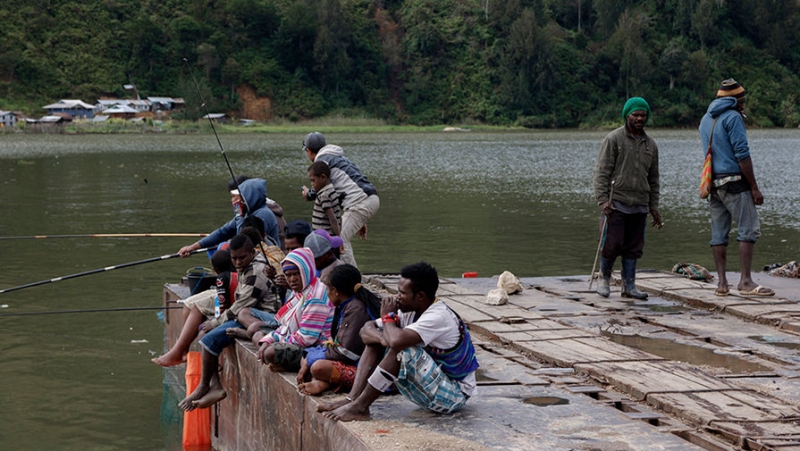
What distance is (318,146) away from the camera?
8.76 metres

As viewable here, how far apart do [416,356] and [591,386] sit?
54.8 inches

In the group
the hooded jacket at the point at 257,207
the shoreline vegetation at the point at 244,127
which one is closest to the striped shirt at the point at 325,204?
the hooded jacket at the point at 257,207

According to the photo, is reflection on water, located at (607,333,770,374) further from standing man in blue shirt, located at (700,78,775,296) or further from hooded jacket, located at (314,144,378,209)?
hooded jacket, located at (314,144,378,209)

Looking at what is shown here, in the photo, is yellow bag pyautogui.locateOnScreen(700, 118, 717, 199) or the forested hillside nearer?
yellow bag pyautogui.locateOnScreen(700, 118, 717, 199)

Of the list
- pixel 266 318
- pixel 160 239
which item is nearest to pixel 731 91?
pixel 266 318

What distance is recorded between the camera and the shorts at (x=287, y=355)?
559 cm

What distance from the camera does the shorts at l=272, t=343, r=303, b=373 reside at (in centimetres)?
559

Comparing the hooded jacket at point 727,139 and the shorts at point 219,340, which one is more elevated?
the hooded jacket at point 727,139

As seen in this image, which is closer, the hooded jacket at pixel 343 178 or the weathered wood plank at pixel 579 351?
the weathered wood plank at pixel 579 351

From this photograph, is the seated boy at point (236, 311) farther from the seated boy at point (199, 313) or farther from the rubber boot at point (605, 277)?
the rubber boot at point (605, 277)

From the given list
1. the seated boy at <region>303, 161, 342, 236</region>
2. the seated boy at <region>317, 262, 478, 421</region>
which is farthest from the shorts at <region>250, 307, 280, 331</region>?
Result: the seated boy at <region>303, 161, 342, 236</region>

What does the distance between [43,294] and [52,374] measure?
13.4 ft

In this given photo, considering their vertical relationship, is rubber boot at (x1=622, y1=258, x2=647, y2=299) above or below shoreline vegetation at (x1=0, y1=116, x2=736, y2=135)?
above

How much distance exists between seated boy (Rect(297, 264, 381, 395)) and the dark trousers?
12.5 feet
